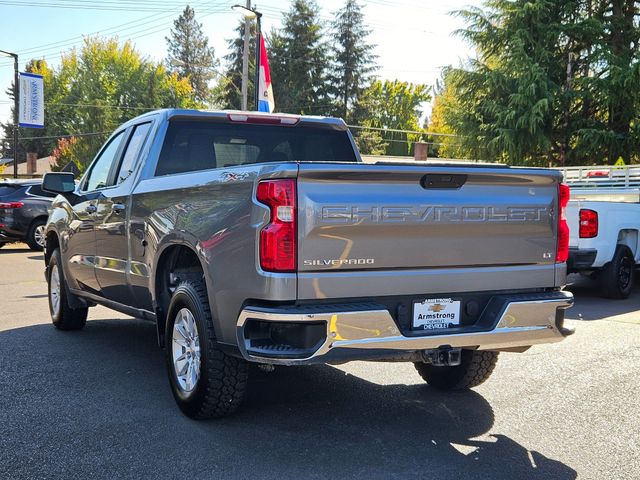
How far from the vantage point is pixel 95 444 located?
4004 mm

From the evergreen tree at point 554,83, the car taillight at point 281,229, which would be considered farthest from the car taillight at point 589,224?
the evergreen tree at point 554,83

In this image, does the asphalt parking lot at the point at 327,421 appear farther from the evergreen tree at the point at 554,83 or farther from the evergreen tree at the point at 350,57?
the evergreen tree at the point at 350,57

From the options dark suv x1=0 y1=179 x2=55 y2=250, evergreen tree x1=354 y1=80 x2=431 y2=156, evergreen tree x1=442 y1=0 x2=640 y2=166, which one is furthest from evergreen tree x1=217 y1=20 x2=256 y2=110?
dark suv x1=0 y1=179 x2=55 y2=250

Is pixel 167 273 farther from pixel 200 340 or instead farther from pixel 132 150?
pixel 132 150

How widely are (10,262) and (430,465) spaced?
524 inches

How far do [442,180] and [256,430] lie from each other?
183cm

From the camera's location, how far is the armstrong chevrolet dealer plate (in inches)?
157

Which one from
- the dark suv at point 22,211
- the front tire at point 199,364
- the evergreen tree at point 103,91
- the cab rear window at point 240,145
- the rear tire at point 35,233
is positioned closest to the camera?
the front tire at point 199,364

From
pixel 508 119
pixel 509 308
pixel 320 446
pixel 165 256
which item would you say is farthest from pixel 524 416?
pixel 508 119

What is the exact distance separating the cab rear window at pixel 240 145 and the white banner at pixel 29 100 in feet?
101

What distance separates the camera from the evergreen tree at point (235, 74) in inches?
2340

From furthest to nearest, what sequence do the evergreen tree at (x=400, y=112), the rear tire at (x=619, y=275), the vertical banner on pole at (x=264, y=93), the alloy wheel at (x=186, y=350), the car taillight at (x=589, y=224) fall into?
the evergreen tree at (x=400, y=112), the vertical banner on pole at (x=264, y=93), the rear tire at (x=619, y=275), the car taillight at (x=589, y=224), the alloy wheel at (x=186, y=350)

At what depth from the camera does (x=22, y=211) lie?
680 inches

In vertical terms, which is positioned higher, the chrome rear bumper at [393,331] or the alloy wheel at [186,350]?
the chrome rear bumper at [393,331]
